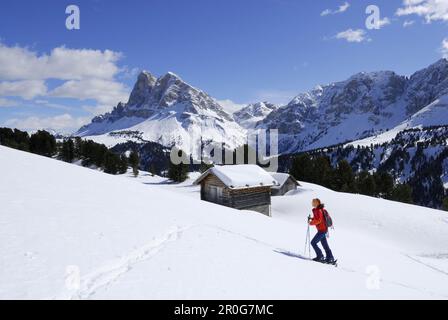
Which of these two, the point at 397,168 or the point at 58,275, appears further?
the point at 397,168

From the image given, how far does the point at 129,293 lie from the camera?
270 inches

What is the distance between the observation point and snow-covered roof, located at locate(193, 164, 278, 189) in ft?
117

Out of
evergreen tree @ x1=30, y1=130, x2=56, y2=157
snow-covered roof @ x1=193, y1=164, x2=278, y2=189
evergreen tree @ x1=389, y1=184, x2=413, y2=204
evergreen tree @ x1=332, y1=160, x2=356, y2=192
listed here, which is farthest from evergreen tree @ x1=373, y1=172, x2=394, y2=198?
evergreen tree @ x1=30, y1=130, x2=56, y2=157

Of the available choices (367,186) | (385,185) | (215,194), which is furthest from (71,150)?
(385,185)

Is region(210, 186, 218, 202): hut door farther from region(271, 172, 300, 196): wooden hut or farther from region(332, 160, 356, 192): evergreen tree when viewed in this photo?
region(332, 160, 356, 192): evergreen tree

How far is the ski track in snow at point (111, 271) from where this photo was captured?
263 inches

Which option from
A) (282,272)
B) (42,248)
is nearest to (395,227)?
(282,272)

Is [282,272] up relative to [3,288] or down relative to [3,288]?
down

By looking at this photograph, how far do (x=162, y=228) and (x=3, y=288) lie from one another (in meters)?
6.44

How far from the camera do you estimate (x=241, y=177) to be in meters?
36.9

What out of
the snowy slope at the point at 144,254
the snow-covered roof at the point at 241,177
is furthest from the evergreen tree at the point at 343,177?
the snowy slope at the point at 144,254

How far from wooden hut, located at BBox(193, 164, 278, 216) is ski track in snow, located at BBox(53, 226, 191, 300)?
24.6 metres

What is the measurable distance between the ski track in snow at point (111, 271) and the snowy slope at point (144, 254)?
22 mm
